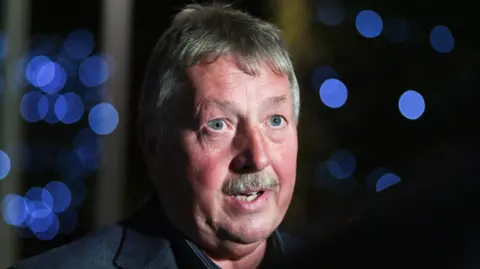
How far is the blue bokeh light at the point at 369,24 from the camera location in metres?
3.47

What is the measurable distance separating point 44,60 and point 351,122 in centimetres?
161

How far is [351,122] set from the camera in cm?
353

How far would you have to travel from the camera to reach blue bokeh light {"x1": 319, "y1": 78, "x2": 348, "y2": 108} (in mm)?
3454

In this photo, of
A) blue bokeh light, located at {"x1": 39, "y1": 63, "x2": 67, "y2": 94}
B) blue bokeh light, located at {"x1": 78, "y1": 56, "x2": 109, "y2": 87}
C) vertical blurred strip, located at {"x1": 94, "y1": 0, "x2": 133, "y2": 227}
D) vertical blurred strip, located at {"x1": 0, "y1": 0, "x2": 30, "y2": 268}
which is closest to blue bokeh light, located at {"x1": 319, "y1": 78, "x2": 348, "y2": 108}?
vertical blurred strip, located at {"x1": 94, "y1": 0, "x2": 133, "y2": 227}

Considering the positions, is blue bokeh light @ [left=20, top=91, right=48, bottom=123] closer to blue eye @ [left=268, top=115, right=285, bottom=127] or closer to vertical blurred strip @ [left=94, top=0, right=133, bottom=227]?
vertical blurred strip @ [left=94, top=0, right=133, bottom=227]

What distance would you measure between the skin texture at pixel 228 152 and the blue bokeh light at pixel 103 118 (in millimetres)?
2725

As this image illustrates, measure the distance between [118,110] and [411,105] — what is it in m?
1.46

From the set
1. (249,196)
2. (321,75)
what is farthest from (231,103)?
(321,75)

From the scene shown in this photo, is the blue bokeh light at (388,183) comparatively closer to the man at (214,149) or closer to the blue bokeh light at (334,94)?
the man at (214,149)

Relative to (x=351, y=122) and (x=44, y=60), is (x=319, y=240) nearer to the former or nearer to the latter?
(x=351, y=122)

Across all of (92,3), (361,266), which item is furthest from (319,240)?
(92,3)

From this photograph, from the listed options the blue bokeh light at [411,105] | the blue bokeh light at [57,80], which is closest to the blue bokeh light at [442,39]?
the blue bokeh light at [411,105]

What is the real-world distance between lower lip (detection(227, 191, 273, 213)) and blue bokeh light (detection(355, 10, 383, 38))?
2.47m

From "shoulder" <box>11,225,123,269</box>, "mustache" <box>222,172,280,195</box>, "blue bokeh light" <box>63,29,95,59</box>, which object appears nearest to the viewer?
"mustache" <box>222,172,280,195</box>
